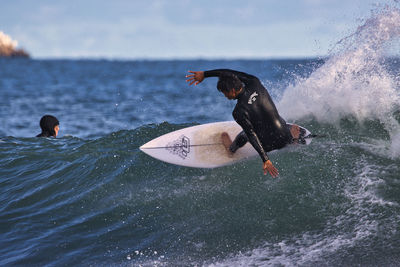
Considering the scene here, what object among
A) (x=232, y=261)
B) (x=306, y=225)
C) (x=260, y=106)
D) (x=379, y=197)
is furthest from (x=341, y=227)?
(x=260, y=106)

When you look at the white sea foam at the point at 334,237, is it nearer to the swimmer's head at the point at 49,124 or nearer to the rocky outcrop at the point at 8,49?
the swimmer's head at the point at 49,124

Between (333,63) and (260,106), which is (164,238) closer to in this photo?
(260,106)

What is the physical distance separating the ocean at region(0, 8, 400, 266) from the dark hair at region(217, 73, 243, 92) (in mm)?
1677

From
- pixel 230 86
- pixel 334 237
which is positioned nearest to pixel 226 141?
pixel 230 86

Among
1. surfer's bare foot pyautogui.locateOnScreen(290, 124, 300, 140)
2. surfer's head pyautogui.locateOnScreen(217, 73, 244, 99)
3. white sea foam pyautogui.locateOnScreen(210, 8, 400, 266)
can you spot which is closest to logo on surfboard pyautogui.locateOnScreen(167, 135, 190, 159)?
surfer's bare foot pyautogui.locateOnScreen(290, 124, 300, 140)

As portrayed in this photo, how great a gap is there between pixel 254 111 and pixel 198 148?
1.62 meters

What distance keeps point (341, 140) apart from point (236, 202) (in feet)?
8.44

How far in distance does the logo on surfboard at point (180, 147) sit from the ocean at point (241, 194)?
0.88 feet

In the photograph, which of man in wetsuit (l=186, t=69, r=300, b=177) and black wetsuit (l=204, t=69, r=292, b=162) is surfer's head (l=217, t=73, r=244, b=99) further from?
black wetsuit (l=204, t=69, r=292, b=162)

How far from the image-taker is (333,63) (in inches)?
384

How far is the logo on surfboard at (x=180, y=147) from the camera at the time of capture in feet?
24.0

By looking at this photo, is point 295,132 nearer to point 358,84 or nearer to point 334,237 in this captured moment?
point 334,237

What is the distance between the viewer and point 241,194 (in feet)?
21.3

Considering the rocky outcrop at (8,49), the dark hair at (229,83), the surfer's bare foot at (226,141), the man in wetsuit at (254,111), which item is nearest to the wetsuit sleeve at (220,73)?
the man in wetsuit at (254,111)
